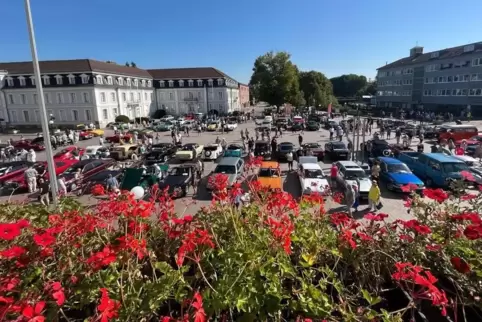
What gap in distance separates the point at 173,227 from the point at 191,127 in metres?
45.0

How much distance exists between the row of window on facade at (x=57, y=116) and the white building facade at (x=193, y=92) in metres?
18.6

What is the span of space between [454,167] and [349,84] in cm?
11881

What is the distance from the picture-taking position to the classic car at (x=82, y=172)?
51.1ft

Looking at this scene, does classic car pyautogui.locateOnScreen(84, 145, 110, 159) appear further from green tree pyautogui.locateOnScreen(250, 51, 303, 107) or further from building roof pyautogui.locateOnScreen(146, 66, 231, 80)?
building roof pyautogui.locateOnScreen(146, 66, 231, 80)

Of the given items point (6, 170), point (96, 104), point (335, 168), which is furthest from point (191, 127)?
point (335, 168)

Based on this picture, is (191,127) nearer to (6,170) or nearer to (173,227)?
(6,170)

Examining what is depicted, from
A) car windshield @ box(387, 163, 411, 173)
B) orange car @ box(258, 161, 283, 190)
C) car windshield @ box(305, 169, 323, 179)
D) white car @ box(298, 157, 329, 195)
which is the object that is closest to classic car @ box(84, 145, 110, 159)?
orange car @ box(258, 161, 283, 190)

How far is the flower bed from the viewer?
255cm

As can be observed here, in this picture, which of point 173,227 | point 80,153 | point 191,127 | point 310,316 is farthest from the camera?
point 191,127

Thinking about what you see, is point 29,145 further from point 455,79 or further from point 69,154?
point 455,79

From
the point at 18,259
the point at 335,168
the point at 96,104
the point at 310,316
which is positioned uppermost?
Result: the point at 96,104

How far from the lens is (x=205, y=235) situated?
2.98m

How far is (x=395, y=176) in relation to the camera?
47.5ft

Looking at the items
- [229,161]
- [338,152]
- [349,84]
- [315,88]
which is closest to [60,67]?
[229,161]
